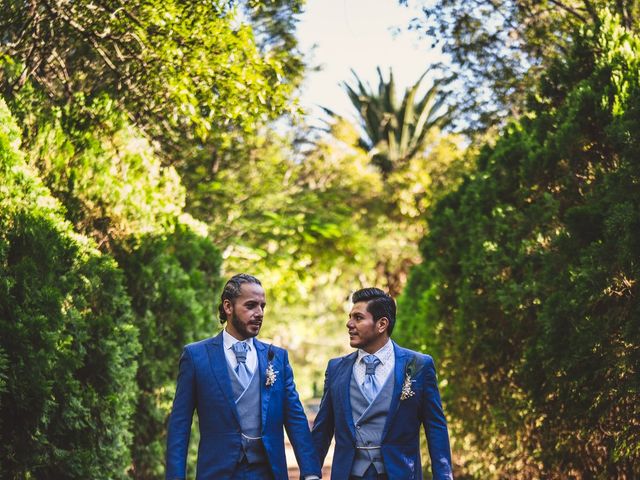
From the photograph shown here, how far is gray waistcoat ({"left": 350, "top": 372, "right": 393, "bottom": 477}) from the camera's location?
4816 millimetres

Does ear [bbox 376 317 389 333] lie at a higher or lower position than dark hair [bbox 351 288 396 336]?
lower

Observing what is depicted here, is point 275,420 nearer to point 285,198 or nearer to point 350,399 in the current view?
point 350,399

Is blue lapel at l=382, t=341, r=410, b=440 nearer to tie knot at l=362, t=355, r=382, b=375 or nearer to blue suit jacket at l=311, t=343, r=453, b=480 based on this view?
blue suit jacket at l=311, t=343, r=453, b=480

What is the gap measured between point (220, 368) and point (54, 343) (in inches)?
83.1

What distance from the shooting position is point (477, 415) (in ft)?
35.3

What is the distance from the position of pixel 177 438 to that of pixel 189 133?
29.2 ft

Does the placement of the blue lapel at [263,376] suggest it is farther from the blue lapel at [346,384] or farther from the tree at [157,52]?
the tree at [157,52]

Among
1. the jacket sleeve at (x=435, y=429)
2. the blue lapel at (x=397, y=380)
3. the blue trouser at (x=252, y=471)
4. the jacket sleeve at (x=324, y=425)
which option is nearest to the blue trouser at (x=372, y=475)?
the blue lapel at (x=397, y=380)

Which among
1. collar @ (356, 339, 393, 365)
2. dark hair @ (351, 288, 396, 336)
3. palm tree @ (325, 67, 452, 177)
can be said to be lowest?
collar @ (356, 339, 393, 365)

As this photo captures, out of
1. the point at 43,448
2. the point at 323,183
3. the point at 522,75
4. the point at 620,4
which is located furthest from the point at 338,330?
the point at 43,448

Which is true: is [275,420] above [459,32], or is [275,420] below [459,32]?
below

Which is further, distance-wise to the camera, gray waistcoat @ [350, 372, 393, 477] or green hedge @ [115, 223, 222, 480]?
green hedge @ [115, 223, 222, 480]

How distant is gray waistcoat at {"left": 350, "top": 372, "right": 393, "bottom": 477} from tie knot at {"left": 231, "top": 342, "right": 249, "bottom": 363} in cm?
71

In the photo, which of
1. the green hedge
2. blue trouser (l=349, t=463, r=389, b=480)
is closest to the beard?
blue trouser (l=349, t=463, r=389, b=480)
